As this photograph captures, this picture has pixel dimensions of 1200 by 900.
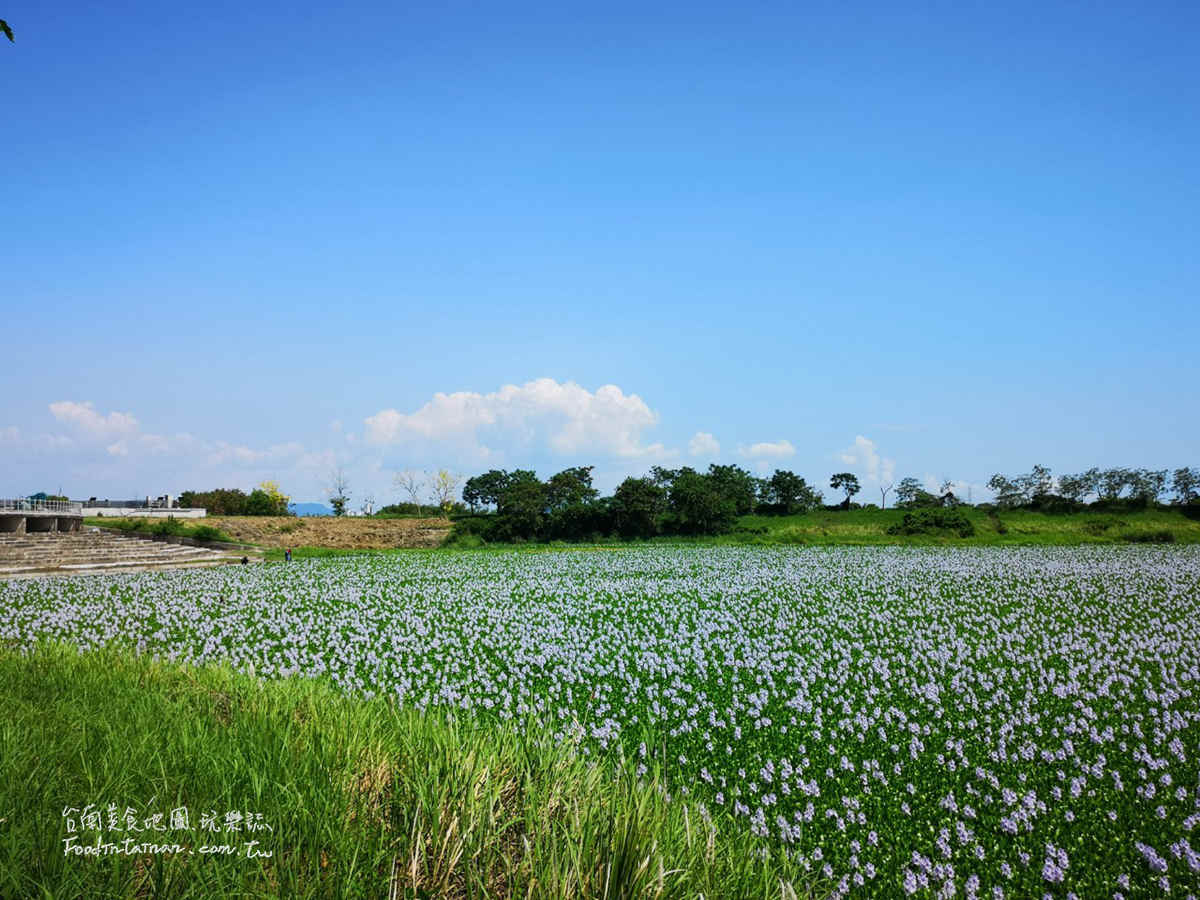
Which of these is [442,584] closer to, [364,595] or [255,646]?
[364,595]

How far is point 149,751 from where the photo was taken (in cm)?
392

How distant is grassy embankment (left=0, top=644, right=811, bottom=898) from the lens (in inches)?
104

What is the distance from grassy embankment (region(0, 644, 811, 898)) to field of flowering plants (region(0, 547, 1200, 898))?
3.48 ft

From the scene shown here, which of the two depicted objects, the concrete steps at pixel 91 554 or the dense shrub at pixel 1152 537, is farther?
the dense shrub at pixel 1152 537

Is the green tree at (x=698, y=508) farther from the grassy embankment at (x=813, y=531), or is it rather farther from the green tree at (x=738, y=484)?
the green tree at (x=738, y=484)

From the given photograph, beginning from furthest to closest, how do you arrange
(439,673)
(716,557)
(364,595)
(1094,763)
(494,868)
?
(716,557)
(364,595)
(439,673)
(1094,763)
(494,868)

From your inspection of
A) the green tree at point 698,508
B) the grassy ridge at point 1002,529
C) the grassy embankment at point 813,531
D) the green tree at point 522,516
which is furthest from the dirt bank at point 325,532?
the grassy ridge at point 1002,529

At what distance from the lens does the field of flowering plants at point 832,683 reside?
493cm

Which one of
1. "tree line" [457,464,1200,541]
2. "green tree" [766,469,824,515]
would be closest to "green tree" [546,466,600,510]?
"tree line" [457,464,1200,541]

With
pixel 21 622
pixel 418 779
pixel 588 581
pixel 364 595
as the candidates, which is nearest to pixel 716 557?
pixel 588 581

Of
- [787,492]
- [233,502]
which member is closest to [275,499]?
[233,502]

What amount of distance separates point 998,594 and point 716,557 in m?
12.5

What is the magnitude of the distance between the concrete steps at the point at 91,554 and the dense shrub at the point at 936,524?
40.7 metres

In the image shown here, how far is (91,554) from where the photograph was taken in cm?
2598
